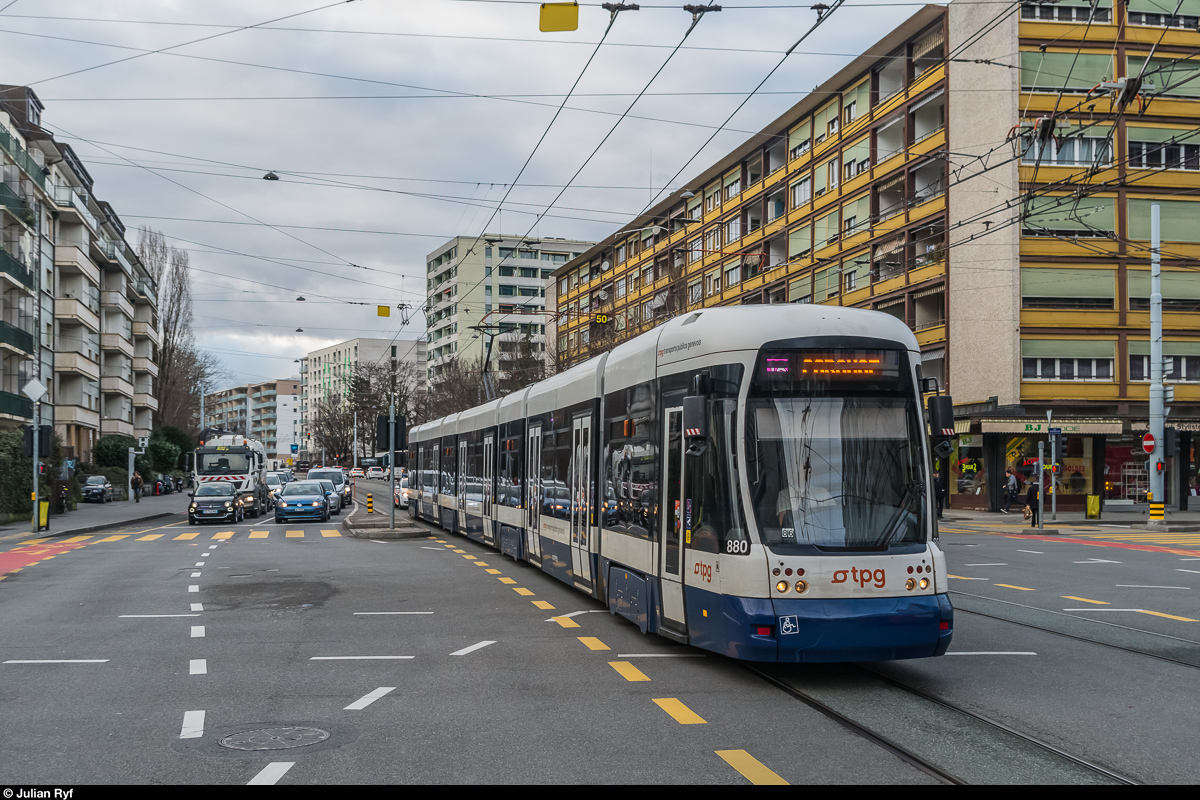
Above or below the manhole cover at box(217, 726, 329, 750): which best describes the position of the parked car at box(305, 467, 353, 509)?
below

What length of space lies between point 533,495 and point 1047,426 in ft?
99.2

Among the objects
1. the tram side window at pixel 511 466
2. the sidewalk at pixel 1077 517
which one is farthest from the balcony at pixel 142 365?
the tram side window at pixel 511 466

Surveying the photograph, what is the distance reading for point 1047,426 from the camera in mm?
41406

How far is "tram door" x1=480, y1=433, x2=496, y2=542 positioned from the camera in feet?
69.2

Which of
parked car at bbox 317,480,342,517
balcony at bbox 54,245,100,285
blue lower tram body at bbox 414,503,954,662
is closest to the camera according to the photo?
blue lower tram body at bbox 414,503,954,662

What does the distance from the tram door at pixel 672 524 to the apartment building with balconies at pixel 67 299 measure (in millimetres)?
38885

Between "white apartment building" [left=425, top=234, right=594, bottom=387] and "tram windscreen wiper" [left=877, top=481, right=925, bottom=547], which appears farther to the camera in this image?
"white apartment building" [left=425, top=234, right=594, bottom=387]

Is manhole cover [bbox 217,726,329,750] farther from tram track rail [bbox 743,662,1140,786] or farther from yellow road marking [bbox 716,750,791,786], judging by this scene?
tram track rail [bbox 743,662,1140,786]

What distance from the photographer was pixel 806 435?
Answer: 28.8 feet

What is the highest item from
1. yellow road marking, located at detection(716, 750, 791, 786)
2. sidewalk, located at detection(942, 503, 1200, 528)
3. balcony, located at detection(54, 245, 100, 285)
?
balcony, located at detection(54, 245, 100, 285)

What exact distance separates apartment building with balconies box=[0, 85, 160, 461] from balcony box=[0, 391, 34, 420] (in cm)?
5

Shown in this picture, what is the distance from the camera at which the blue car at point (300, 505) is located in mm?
36000

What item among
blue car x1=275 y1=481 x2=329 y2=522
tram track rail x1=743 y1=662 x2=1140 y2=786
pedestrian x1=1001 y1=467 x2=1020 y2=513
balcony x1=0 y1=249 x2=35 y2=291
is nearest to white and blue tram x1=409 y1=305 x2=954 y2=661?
tram track rail x1=743 y1=662 x2=1140 y2=786
